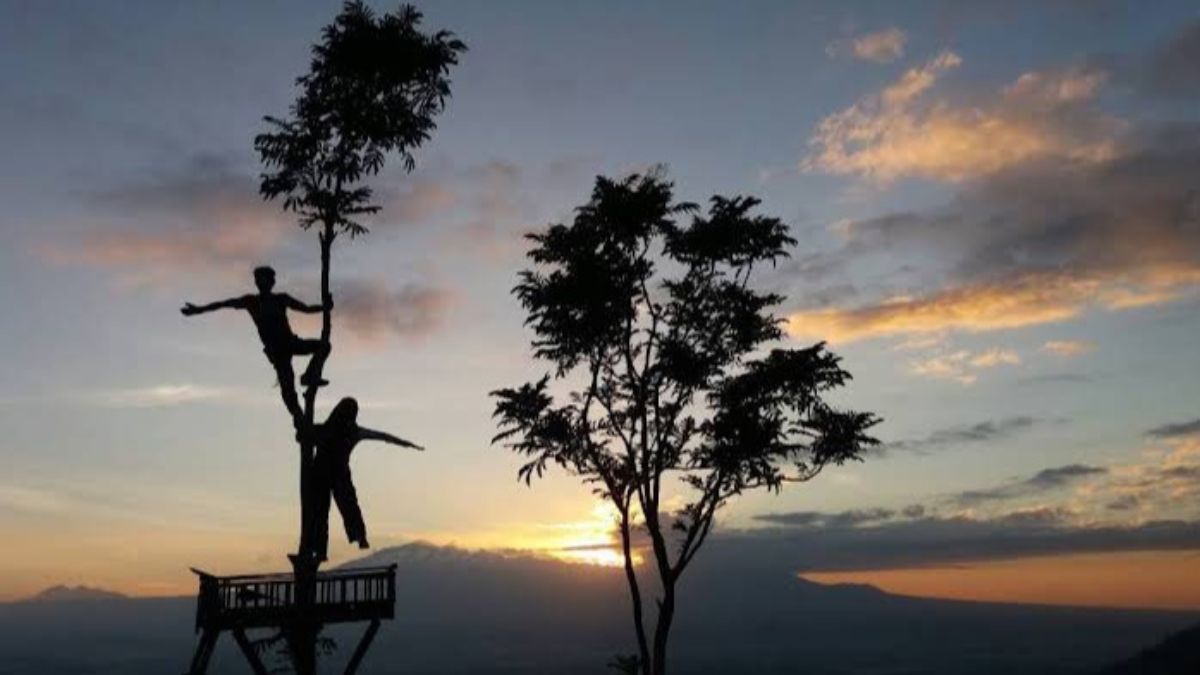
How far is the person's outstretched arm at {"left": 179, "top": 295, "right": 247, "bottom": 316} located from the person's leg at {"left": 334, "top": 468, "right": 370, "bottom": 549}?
12.5ft

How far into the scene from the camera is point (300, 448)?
21359mm

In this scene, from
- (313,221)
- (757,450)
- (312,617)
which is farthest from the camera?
(757,450)

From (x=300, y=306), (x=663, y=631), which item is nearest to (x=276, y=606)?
(x=300, y=306)

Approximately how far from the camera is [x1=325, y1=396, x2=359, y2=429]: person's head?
70.2 ft

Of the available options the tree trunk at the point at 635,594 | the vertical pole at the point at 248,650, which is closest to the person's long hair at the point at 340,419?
the vertical pole at the point at 248,650

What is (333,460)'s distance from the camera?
70.1 ft

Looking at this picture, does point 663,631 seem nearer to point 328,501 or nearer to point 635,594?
point 635,594

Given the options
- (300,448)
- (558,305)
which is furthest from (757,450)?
(300,448)

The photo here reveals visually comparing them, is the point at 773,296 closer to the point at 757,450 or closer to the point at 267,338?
the point at 757,450

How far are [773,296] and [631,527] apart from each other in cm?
776

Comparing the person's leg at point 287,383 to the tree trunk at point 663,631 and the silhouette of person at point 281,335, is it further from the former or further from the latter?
the tree trunk at point 663,631

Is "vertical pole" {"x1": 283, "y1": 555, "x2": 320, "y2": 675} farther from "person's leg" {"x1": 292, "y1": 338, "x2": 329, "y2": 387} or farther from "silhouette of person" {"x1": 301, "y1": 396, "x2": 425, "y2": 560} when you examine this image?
"person's leg" {"x1": 292, "y1": 338, "x2": 329, "y2": 387}

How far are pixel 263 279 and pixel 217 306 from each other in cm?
102

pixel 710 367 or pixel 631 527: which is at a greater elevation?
pixel 710 367
